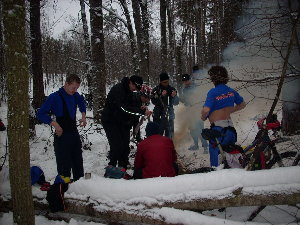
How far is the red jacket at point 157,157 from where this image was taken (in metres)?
3.52

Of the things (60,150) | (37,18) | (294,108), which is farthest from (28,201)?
(37,18)

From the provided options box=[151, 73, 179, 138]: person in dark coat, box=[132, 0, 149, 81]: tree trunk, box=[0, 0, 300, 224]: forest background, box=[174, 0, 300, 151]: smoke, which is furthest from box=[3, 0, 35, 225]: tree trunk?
box=[132, 0, 149, 81]: tree trunk

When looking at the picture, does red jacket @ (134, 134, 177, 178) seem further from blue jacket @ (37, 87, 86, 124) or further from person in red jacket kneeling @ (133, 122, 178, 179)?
blue jacket @ (37, 87, 86, 124)

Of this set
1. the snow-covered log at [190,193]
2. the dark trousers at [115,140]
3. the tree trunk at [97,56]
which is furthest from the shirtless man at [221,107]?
the tree trunk at [97,56]

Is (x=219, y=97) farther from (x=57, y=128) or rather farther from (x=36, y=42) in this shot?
(x=36, y=42)

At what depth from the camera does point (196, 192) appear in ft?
9.69

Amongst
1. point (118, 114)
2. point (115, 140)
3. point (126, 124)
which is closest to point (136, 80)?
point (118, 114)

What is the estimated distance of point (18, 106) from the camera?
2.55 m

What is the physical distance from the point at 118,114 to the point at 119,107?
14cm

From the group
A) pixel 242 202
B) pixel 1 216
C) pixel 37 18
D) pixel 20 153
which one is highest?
pixel 37 18

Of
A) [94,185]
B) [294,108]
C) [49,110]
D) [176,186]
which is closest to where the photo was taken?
[176,186]

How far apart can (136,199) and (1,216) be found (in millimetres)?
1881

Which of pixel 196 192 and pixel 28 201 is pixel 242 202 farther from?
pixel 28 201

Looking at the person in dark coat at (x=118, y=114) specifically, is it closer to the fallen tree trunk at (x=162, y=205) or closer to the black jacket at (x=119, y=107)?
the black jacket at (x=119, y=107)
